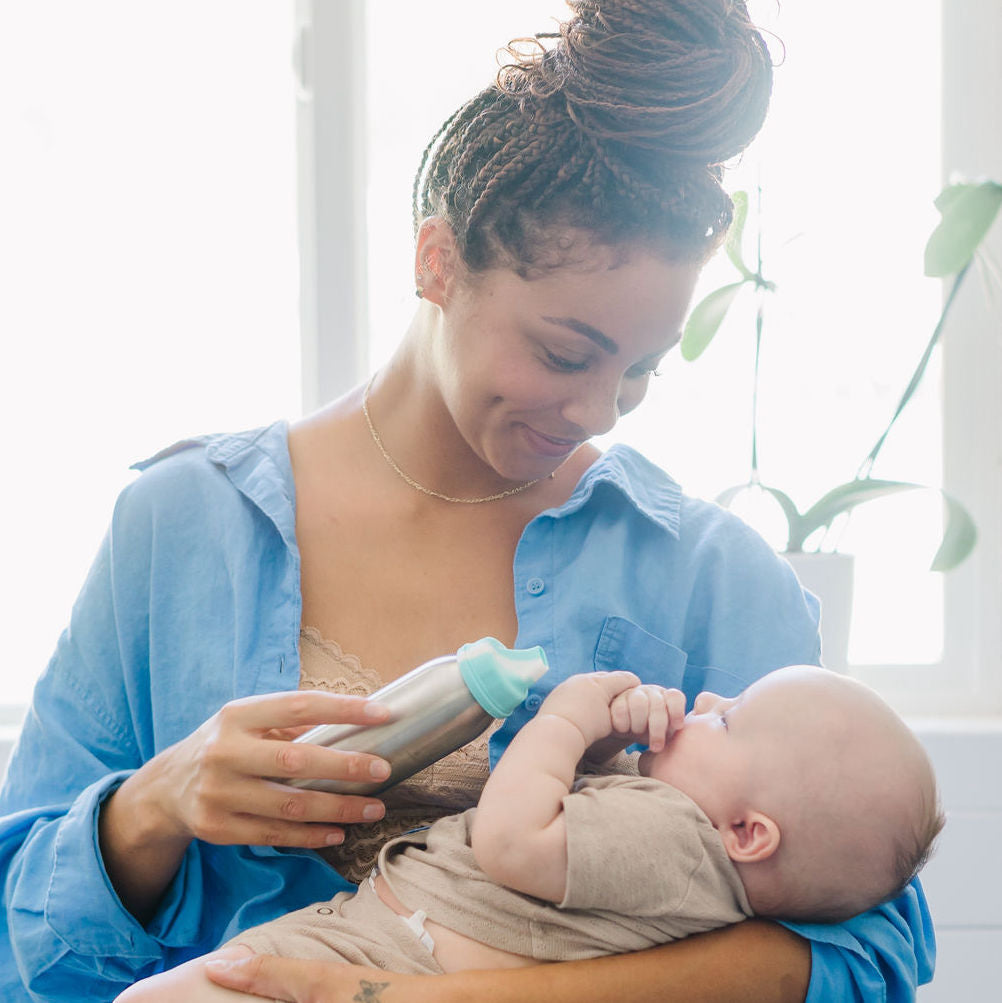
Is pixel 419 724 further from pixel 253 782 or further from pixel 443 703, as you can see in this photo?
pixel 253 782

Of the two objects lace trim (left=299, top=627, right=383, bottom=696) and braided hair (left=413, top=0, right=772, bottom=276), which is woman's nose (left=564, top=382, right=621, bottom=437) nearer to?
braided hair (left=413, top=0, right=772, bottom=276)

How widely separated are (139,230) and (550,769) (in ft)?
5.60

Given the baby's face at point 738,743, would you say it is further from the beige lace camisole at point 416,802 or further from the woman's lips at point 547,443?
the woman's lips at point 547,443

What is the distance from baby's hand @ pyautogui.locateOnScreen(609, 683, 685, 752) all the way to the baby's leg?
39 cm

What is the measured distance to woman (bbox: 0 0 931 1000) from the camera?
0.95 meters

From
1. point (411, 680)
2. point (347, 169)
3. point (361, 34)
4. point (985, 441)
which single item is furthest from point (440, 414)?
point (985, 441)

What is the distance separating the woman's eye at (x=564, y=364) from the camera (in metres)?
1.06

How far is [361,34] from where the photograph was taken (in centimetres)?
213

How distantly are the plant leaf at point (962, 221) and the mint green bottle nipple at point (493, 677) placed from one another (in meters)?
1.29

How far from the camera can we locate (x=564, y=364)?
1071 millimetres

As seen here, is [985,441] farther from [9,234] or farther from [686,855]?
[9,234]

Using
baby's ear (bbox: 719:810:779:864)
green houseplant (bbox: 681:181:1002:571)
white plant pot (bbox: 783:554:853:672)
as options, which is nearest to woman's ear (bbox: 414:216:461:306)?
baby's ear (bbox: 719:810:779:864)

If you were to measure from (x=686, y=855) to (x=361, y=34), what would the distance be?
5.87ft

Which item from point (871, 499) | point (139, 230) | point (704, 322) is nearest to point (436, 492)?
point (704, 322)
